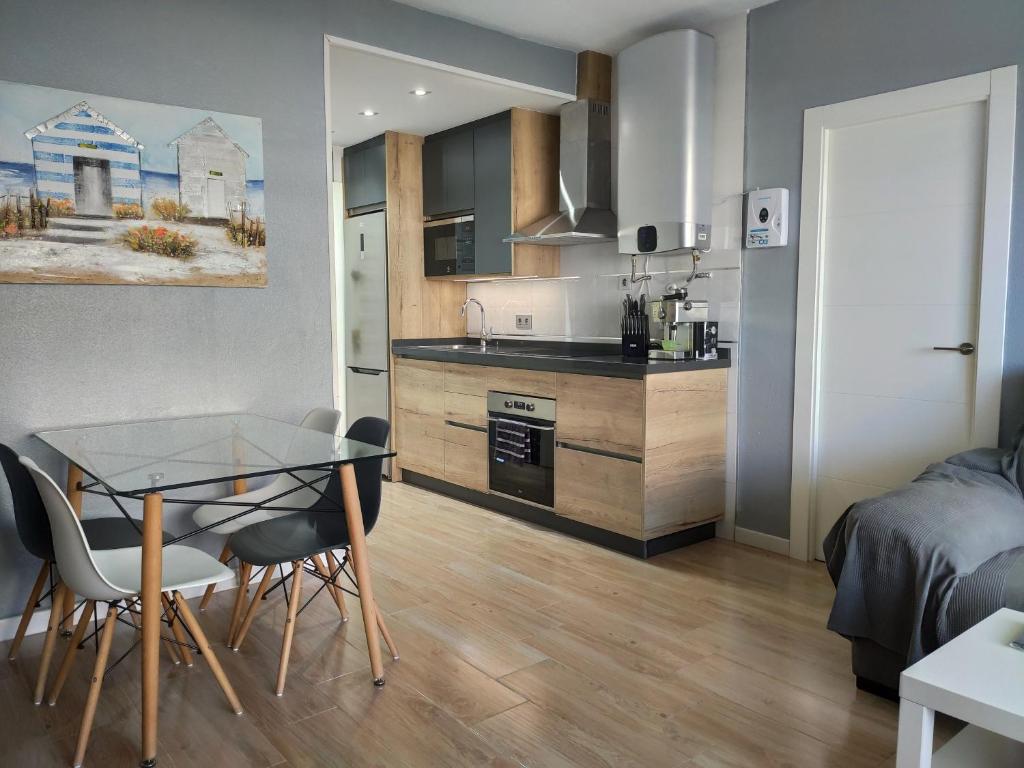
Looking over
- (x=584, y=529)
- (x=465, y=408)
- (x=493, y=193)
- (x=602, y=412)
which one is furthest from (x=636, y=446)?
(x=493, y=193)

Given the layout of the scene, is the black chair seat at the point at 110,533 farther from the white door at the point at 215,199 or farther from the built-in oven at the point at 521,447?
the built-in oven at the point at 521,447

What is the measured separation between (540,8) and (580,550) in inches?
103

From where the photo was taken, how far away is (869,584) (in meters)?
2.30

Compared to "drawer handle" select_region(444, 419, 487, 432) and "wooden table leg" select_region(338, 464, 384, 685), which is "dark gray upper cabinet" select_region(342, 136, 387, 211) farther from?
"wooden table leg" select_region(338, 464, 384, 685)

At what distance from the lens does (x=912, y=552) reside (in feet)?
7.20

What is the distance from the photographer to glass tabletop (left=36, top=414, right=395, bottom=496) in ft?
6.97

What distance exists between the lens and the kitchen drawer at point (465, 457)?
179 inches

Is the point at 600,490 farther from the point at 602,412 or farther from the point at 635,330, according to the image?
the point at 635,330

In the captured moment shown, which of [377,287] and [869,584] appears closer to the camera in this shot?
[869,584]

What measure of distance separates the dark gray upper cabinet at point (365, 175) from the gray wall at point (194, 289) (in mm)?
1482

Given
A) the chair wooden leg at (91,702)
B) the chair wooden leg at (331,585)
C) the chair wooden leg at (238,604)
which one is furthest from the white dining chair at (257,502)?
the chair wooden leg at (91,702)

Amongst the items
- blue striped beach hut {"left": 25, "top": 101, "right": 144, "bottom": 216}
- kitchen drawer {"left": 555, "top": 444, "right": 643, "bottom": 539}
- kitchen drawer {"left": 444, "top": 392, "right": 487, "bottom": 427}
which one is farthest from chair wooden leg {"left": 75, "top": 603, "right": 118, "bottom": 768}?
kitchen drawer {"left": 444, "top": 392, "right": 487, "bottom": 427}

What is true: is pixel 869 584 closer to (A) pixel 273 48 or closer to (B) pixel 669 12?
(B) pixel 669 12

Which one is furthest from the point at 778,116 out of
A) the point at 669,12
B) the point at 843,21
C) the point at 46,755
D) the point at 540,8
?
the point at 46,755
